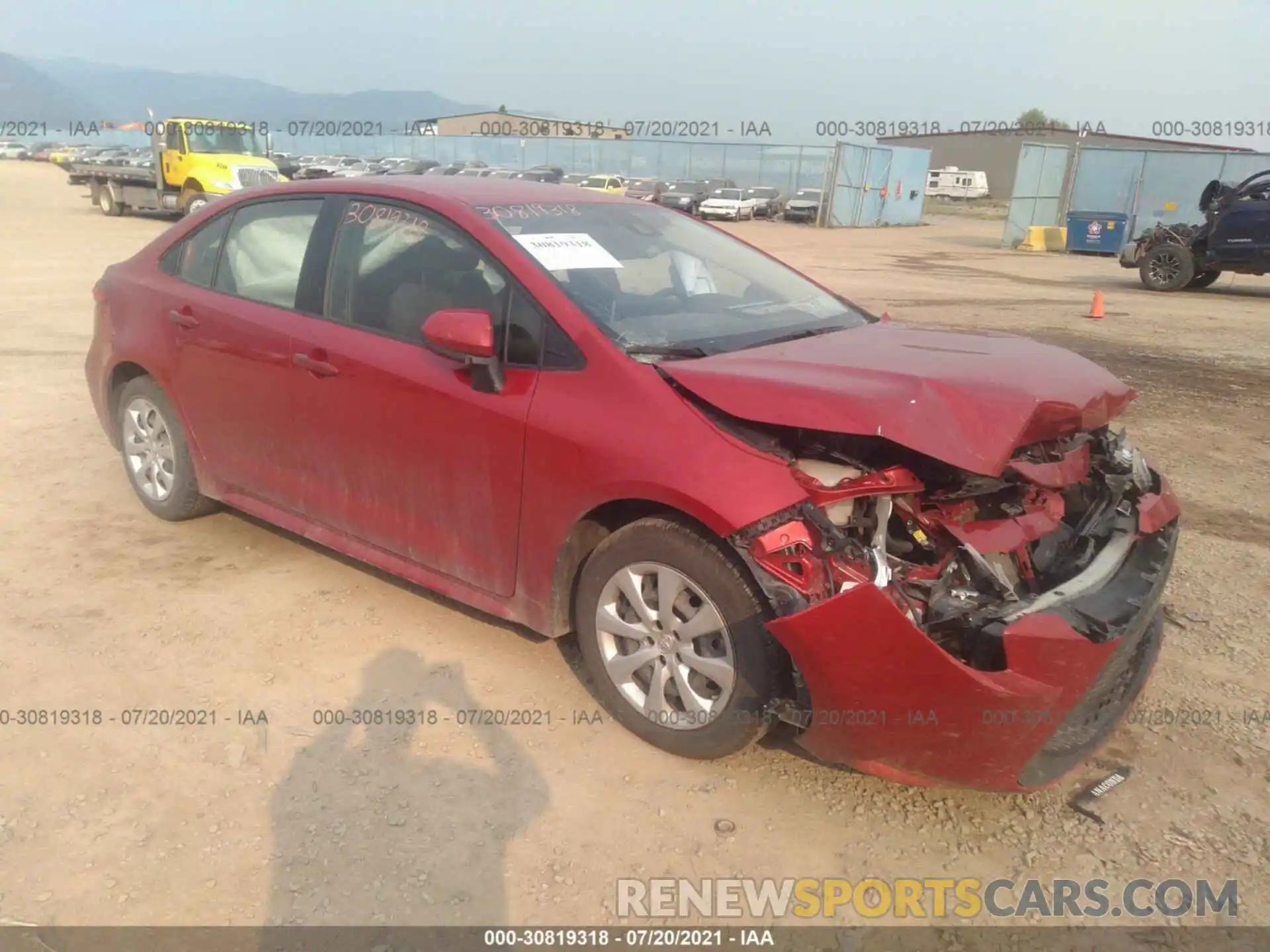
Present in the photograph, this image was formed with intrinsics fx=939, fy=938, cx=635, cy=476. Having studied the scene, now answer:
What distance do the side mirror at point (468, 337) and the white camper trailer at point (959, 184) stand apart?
203 feet

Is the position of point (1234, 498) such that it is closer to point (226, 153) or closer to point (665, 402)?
point (665, 402)

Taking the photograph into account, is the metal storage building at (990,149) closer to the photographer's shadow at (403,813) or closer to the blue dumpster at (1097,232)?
the blue dumpster at (1097,232)

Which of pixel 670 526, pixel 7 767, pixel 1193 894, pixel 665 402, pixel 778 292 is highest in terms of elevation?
pixel 778 292

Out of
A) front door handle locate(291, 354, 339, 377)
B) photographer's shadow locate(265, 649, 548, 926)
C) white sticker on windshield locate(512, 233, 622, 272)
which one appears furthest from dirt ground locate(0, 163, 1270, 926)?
white sticker on windshield locate(512, 233, 622, 272)

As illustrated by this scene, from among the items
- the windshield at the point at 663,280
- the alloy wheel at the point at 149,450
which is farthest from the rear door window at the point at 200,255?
the windshield at the point at 663,280

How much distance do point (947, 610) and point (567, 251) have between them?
1.81 metres

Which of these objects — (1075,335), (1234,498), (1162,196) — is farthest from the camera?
(1162,196)

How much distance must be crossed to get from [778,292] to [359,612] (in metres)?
2.18

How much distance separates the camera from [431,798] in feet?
9.17

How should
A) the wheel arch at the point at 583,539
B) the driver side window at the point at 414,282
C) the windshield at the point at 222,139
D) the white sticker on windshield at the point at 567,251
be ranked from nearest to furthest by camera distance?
the wheel arch at the point at 583,539
the driver side window at the point at 414,282
the white sticker on windshield at the point at 567,251
the windshield at the point at 222,139

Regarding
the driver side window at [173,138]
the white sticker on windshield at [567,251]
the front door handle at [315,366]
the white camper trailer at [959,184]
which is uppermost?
the white camper trailer at [959,184]

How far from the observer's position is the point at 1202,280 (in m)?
16.5

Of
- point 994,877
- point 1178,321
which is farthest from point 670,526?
point 1178,321

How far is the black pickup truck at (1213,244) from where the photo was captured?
14445mm
